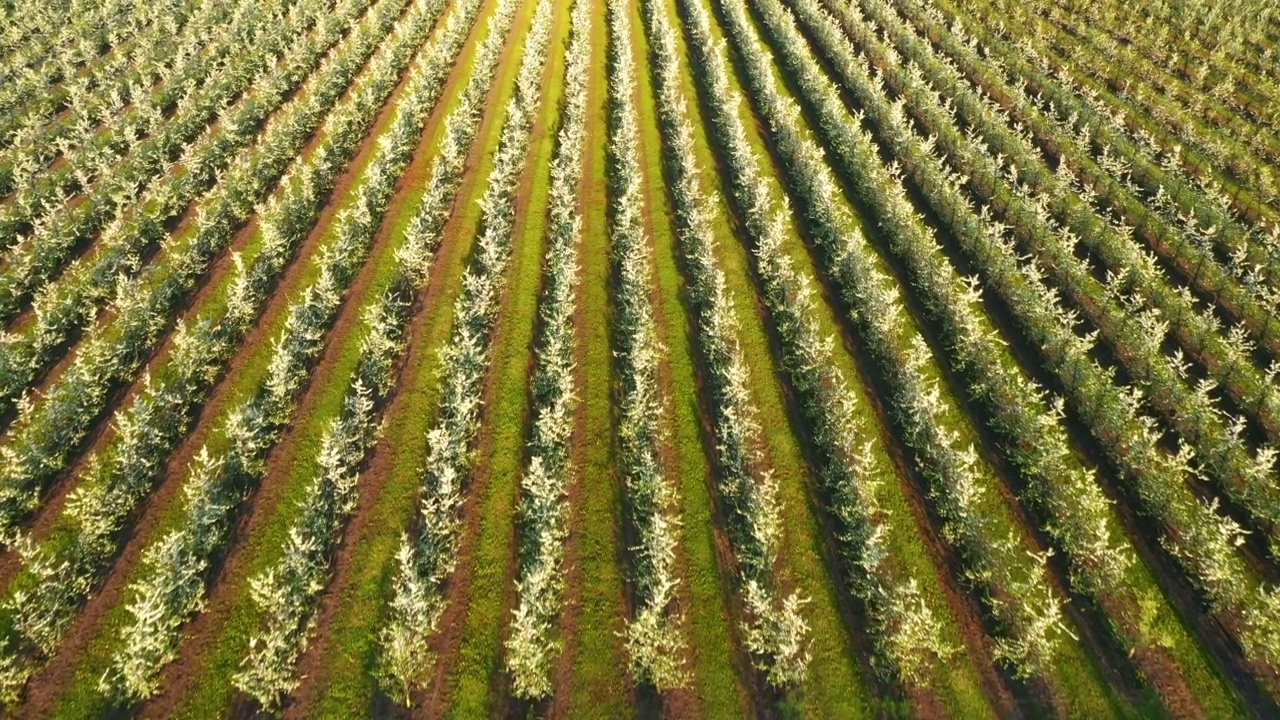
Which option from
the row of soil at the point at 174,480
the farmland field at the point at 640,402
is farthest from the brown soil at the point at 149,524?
the farmland field at the point at 640,402

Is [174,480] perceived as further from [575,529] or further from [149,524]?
[575,529]

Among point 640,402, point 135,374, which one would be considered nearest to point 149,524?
point 135,374

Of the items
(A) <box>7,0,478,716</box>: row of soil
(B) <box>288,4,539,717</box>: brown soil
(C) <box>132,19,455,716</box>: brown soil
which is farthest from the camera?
(B) <box>288,4,539,717</box>: brown soil

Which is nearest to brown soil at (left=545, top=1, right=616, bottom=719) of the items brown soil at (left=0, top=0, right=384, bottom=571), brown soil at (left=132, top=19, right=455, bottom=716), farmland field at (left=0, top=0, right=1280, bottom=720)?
farmland field at (left=0, top=0, right=1280, bottom=720)

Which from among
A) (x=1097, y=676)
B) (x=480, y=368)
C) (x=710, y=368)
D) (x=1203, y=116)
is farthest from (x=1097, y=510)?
(x=1203, y=116)

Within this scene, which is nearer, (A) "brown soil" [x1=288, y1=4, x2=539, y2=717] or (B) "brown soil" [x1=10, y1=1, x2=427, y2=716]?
(B) "brown soil" [x1=10, y1=1, x2=427, y2=716]

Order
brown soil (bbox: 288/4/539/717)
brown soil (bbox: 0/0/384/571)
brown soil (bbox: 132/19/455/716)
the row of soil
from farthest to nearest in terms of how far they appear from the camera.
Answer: brown soil (bbox: 0/0/384/571) → brown soil (bbox: 288/4/539/717) → brown soil (bbox: 132/19/455/716) → the row of soil

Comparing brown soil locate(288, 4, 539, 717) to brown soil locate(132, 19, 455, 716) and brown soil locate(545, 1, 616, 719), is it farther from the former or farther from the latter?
brown soil locate(545, 1, 616, 719)

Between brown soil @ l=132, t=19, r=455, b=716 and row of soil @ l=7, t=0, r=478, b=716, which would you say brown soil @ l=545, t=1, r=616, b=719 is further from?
row of soil @ l=7, t=0, r=478, b=716
